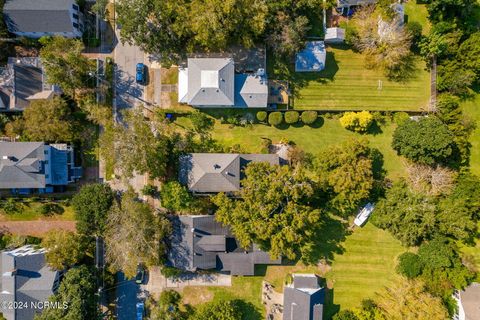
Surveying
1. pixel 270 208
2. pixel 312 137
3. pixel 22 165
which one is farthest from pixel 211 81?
pixel 22 165

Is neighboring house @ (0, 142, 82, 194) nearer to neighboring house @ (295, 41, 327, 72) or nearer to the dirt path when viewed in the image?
the dirt path

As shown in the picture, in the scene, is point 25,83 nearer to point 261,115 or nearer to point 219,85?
point 219,85

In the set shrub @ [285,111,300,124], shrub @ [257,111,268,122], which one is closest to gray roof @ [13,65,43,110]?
shrub @ [257,111,268,122]

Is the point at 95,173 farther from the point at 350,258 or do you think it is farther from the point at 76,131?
the point at 350,258

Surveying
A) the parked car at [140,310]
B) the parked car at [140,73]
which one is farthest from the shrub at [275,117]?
the parked car at [140,310]

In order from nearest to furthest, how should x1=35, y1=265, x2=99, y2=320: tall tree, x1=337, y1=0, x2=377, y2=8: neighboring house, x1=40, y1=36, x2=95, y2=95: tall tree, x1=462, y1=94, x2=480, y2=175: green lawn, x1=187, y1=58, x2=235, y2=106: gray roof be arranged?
1. x1=35, y1=265, x2=99, y2=320: tall tree
2. x1=40, y1=36, x2=95, y2=95: tall tree
3. x1=187, y1=58, x2=235, y2=106: gray roof
4. x1=337, y1=0, x2=377, y2=8: neighboring house
5. x1=462, y1=94, x2=480, y2=175: green lawn
